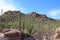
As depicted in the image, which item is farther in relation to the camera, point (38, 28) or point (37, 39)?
point (38, 28)

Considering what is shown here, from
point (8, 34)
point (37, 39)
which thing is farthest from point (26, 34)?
point (8, 34)

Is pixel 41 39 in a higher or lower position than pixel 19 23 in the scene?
lower

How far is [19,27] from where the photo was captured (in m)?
17.9

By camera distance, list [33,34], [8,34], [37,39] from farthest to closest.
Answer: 1. [33,34]
2. [37,39]
3. [8,34]

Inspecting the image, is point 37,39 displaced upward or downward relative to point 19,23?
downward

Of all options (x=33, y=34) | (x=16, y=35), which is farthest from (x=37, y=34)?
(x=16, y=35)

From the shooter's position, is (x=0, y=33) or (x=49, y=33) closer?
(x=0, y=33)

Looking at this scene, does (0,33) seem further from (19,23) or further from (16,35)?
(19,23)

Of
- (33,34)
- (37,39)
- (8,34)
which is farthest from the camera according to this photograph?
(33,34)

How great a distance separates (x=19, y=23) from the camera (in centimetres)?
1806

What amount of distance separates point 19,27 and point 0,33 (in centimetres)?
327

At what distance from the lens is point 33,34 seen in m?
17.3

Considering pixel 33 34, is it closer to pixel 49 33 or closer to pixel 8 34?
pixel 49 33

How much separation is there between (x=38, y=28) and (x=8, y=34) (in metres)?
4.24
